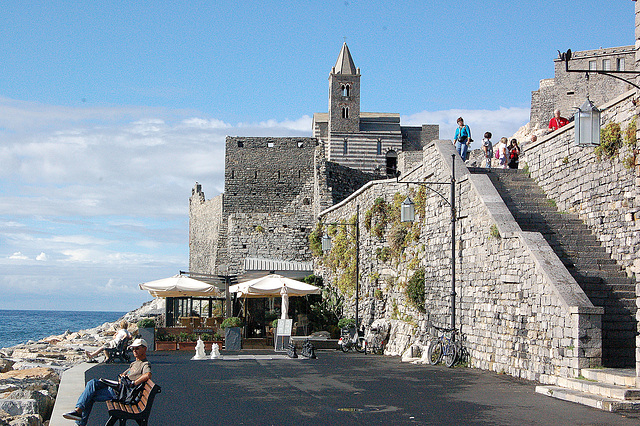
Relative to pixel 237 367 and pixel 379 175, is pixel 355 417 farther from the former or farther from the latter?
pixel 379 175

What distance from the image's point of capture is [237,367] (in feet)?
49.4

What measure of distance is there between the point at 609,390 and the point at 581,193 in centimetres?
594

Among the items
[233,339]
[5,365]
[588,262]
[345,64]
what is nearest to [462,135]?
[588,262]

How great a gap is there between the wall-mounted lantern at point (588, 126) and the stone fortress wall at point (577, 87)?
39.4 m

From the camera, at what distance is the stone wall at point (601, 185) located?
12781 mm

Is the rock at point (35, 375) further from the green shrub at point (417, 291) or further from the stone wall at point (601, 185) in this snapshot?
the stone wall at point (601, 185)

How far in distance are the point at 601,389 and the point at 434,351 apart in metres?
6.62

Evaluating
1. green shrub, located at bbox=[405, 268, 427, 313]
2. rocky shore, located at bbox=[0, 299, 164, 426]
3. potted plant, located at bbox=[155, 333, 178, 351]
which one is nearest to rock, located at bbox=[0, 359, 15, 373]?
rocky shore, located at bbox=[0, 299, 164, 426]

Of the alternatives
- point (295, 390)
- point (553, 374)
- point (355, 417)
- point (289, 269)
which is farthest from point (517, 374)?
point (289, 269)

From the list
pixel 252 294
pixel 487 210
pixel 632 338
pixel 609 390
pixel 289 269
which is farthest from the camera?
pixel 289 269

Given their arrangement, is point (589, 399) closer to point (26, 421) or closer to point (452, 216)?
point (452, 216)

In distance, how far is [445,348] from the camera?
49.7ft

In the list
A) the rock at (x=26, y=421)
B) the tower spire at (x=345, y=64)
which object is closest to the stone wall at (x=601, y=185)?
the rock at (x=26, y=421)

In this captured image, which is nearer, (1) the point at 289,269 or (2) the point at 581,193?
(2) the point at 581,193
